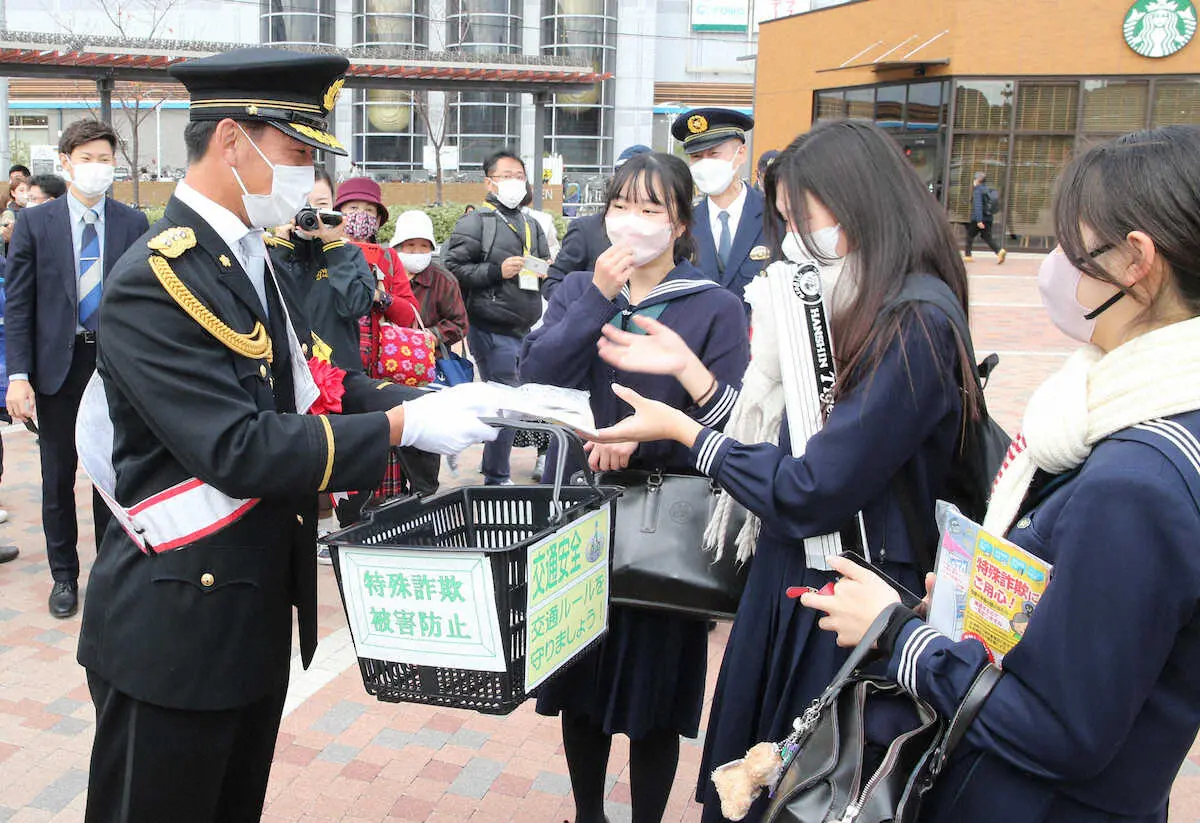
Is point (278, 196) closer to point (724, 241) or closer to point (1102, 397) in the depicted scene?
point (1102, 397)

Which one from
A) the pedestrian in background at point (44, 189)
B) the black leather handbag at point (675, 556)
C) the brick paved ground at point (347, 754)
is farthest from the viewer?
the pedestrian in background at point (44, 189)

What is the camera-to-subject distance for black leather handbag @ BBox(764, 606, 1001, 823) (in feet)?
4.66

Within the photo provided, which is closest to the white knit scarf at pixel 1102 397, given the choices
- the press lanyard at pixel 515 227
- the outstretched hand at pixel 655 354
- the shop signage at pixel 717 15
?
the outstretched hand at pixel 655 354

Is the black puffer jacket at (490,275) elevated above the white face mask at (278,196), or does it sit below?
below

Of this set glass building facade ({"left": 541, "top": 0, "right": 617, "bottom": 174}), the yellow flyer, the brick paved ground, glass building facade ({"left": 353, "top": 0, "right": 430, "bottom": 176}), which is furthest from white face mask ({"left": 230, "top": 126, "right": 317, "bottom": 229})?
glass building facade ({"left": 541, "top": 0, "right": 617, "bottom": 174})

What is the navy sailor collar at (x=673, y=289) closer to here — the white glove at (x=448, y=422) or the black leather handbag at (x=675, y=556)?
the black leather handbag at (x=675, y=556)

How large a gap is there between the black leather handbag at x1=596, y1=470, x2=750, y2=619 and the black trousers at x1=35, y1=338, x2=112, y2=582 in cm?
317

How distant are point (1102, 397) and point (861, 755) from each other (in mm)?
613

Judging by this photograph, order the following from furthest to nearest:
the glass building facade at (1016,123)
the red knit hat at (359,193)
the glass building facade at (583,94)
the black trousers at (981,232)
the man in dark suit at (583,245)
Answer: the glass building facade at (583,94), the glass building facade at (1016,123), the black trousers at (981,232), the red knit hat at (359,193), the man in dark suit at (583,245)

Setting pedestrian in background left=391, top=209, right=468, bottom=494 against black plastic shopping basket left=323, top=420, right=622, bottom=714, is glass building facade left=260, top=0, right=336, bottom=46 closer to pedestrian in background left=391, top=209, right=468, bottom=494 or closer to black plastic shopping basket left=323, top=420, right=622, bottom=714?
pedestrian in background left=391, top=209, right=468, bottom=494

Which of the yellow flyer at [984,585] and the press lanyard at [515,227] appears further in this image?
the press lanyard at [515,227]

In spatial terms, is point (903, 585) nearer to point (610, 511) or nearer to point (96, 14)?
point (610, 511)

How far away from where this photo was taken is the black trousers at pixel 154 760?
80.4 inches

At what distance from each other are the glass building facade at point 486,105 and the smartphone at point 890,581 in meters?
30.6
